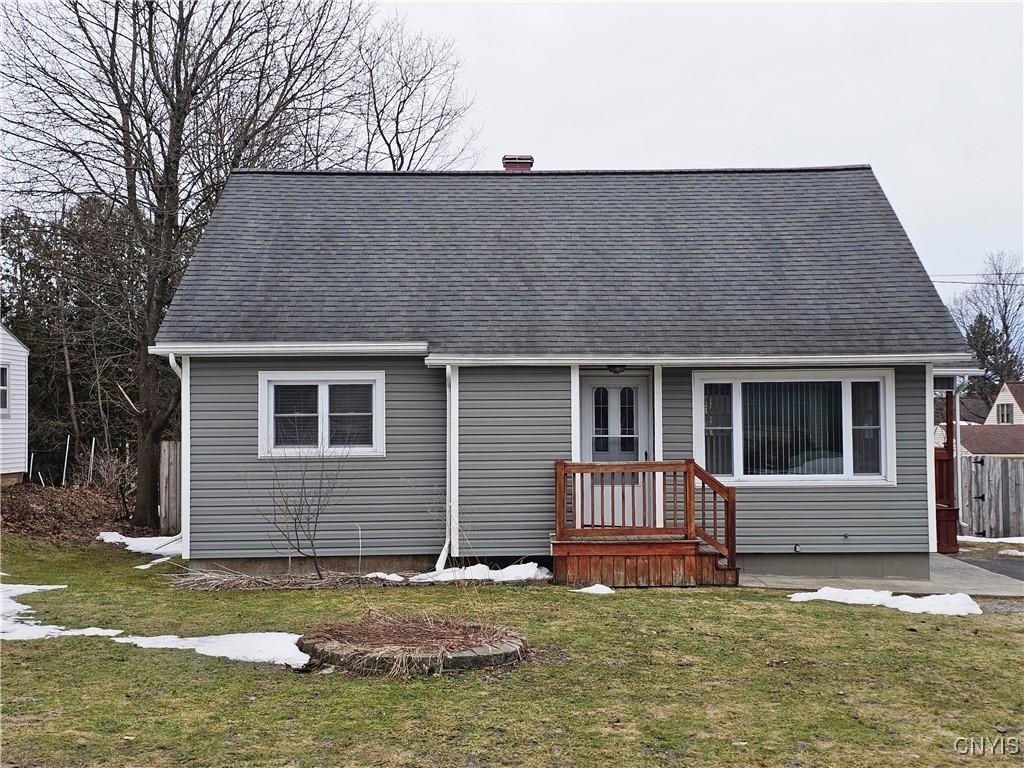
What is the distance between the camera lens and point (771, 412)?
11.2 m

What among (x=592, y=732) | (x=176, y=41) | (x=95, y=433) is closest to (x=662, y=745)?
(x=592, y=732)

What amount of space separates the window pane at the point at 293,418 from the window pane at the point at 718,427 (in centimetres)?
471

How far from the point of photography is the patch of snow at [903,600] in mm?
8961

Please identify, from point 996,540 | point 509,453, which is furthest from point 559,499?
point 996,540

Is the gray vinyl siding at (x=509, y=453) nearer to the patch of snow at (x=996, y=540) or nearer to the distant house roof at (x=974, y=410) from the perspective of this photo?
the patch of snow at (x=996, y=540)

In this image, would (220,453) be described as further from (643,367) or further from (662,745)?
(662,745)

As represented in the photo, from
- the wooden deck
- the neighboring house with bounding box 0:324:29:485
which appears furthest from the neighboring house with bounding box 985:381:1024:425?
the neighboring house with bounding box 0:324:29:485

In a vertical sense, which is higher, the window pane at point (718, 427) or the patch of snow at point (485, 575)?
the window pane at point (718, 427)

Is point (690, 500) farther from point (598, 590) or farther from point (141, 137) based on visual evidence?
point (141, 137)

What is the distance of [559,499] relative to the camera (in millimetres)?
10320

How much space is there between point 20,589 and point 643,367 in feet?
24.5

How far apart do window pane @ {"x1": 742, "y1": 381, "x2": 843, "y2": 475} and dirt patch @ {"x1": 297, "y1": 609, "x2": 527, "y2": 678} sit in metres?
5.10

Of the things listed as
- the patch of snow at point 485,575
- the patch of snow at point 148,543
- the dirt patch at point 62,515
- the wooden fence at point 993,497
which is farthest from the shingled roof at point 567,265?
the wooden fence at point 993,497

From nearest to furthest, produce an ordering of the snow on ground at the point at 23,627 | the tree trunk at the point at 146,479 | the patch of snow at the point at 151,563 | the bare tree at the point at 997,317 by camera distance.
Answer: the snow on ground at the point at 23,627 < the patch of snow at the point at 151,563 < the tree trunk at the point at 146,479 < the bare tree at the point at 997,317
